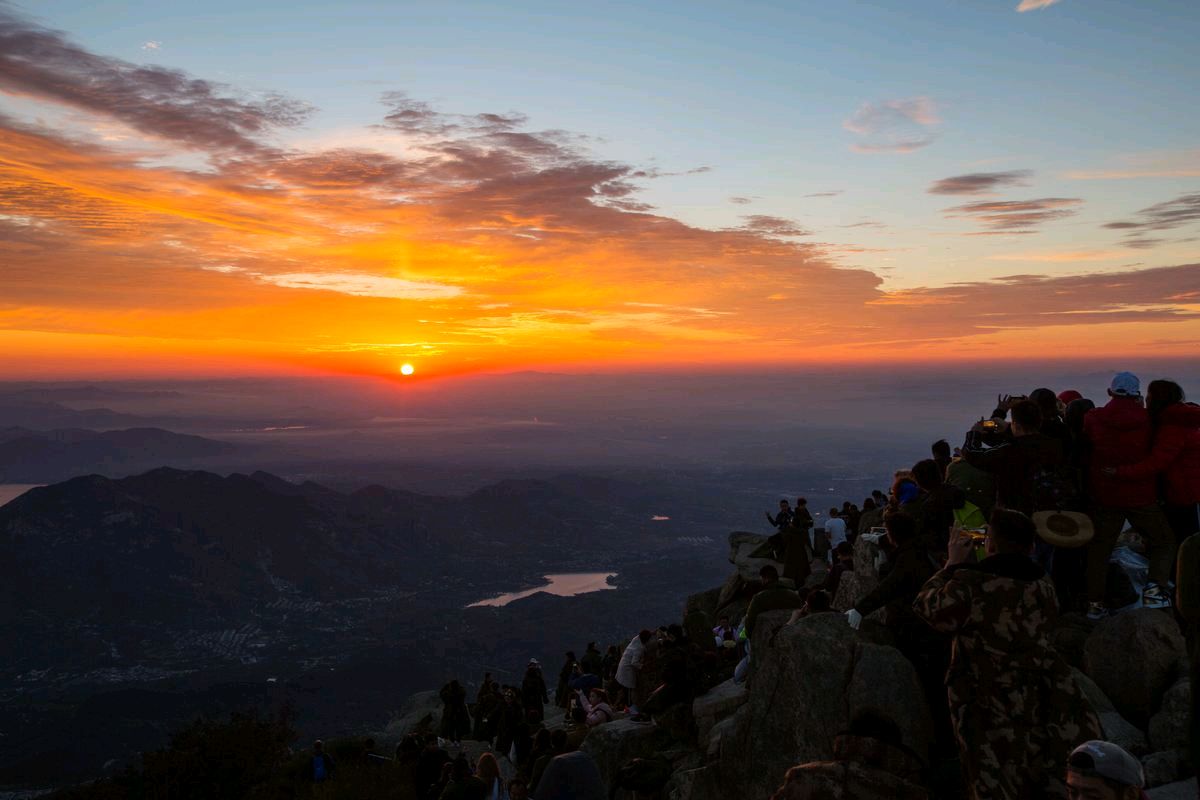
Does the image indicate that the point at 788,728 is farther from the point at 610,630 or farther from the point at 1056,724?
the point at 610,630

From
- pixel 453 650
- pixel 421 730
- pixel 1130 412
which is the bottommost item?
pixel 453 650

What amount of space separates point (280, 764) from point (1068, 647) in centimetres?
3912

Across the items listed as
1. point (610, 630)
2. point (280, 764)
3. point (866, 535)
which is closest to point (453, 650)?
point (610, 630)

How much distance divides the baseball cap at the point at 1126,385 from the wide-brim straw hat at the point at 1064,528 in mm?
2940

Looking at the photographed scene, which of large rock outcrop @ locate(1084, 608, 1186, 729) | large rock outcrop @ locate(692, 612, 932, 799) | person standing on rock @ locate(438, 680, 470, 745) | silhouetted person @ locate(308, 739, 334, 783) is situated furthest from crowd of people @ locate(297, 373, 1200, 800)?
silhouetted person @ locate(308, 739, 334, 783)

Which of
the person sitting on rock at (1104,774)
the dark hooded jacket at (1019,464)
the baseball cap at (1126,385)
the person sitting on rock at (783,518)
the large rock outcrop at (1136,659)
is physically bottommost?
the person sitting on rock at (783,518)

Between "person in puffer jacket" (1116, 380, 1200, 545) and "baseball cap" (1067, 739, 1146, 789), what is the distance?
25.8ft

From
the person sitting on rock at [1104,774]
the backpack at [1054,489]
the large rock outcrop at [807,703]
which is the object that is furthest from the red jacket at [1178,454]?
the person sitting on rock at [1104,774]

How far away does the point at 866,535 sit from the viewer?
13203 millimetres

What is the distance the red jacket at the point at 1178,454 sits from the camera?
400 inches

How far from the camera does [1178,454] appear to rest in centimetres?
1032

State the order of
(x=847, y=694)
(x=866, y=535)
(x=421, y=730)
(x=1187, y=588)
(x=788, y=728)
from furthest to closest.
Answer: (x=421, y=730) → (x=866, y=535) → (x=788, y=728) → (x=847, y=694) → (x=1187, y=588)

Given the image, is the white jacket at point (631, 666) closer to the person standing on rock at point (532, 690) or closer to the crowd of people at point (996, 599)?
the crowd of people at point (996, 599)

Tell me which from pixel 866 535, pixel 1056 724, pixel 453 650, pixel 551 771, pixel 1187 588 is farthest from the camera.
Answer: pixel 453 650
